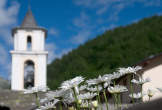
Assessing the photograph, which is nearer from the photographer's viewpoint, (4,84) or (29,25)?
(29,25)

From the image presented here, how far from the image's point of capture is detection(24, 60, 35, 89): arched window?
1565cm

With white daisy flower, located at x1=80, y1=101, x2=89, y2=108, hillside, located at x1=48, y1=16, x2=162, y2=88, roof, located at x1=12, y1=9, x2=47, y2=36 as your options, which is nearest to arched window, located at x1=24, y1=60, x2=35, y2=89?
roof, located at x1=12, y1=9, x2=47, y2=36

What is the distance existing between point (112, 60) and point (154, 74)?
89.3 ft

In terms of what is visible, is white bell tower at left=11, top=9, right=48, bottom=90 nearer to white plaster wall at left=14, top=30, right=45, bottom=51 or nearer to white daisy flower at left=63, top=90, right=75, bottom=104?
white plaster wall at left=14, top=30, right=45, bottom=51

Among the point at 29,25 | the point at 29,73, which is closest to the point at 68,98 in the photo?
the point at 29,73

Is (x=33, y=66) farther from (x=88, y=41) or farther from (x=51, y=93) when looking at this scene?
(x=88, y=41)

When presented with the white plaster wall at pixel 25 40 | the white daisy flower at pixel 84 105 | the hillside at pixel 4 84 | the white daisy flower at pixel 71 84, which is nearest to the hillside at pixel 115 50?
the hillside at pixel 4 84

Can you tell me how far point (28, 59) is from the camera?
51.5 feet

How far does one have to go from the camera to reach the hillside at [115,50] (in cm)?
3778

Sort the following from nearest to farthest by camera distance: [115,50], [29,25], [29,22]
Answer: [29,25] → [29,22] → [115,50]

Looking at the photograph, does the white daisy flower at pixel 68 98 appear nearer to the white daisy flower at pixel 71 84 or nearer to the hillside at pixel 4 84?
the white daisy flower at pixel 71 84

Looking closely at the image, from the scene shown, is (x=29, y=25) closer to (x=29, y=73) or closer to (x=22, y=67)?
(x=22, y=67)

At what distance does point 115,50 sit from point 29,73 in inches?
1055

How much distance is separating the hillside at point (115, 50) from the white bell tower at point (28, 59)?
18825 mm
